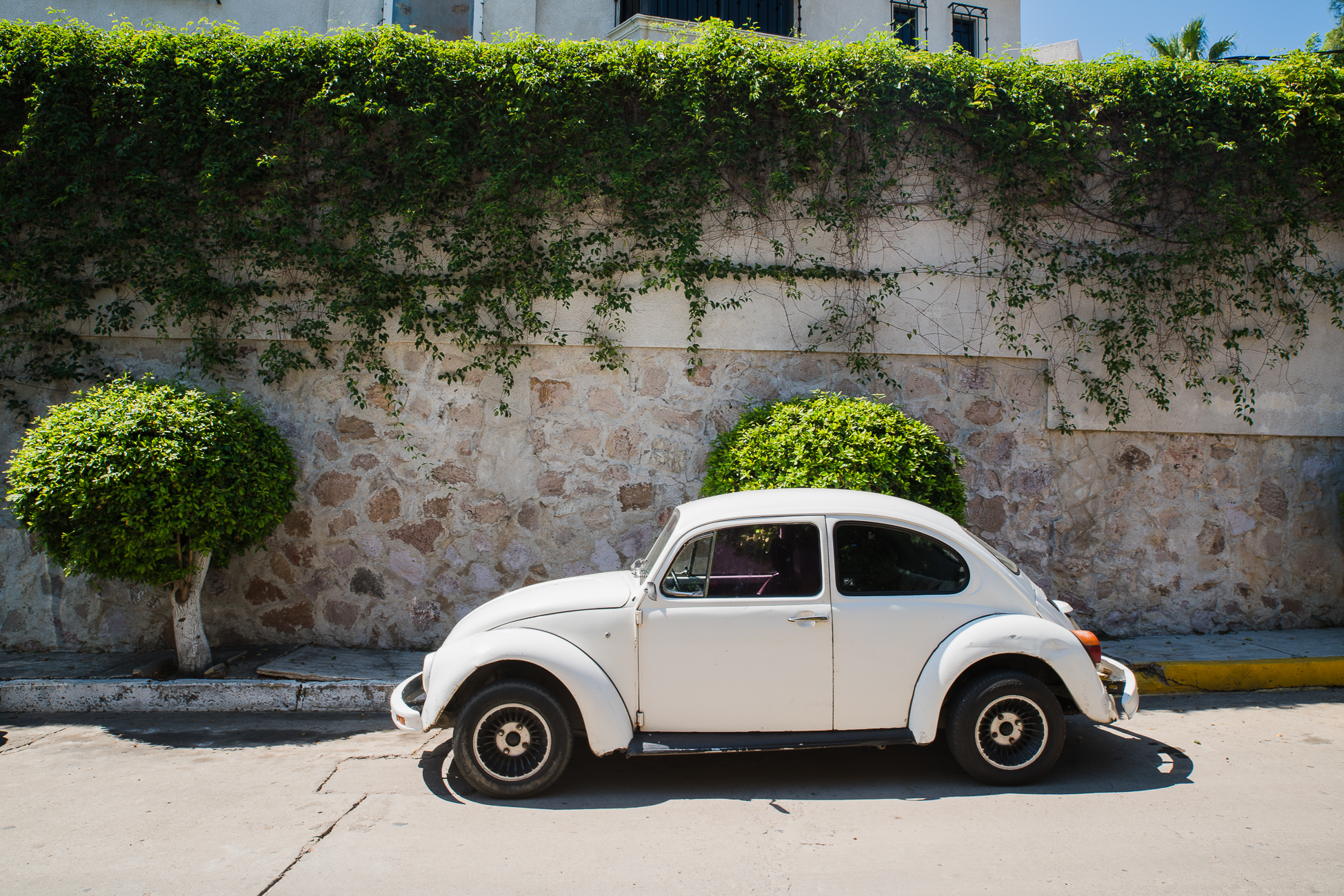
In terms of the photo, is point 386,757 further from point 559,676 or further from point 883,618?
point 883,618

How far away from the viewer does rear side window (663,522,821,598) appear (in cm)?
430

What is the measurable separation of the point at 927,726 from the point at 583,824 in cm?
185

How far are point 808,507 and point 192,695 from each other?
4764 mm

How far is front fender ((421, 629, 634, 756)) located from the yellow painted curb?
177 inches

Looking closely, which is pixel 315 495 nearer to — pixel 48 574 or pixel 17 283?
pixel 48 574

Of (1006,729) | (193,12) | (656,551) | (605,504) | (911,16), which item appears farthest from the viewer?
(911,16)

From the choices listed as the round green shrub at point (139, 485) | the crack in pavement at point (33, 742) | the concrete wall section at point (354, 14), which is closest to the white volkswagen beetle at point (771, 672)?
the round green shrub at point (139, 485)

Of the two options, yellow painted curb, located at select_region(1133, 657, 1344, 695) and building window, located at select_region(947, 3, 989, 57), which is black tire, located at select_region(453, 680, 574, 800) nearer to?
yellow painted curb, located at select_region(1133, 657, 1344, 695)

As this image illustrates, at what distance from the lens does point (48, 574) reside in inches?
271

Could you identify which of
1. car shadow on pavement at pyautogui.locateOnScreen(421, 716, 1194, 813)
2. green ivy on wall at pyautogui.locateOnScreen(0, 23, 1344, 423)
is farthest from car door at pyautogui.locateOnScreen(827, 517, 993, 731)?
green ivy on wall at pyautogui.locateOnScreen(0, 23, 1344, 423)

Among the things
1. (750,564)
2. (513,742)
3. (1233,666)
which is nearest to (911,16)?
(1233,666)

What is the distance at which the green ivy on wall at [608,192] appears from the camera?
6758 mm

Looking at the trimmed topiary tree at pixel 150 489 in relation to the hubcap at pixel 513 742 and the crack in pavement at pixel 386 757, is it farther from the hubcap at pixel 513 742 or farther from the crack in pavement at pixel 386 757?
the hubcap at pixel 513 742

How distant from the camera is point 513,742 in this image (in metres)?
4.20
